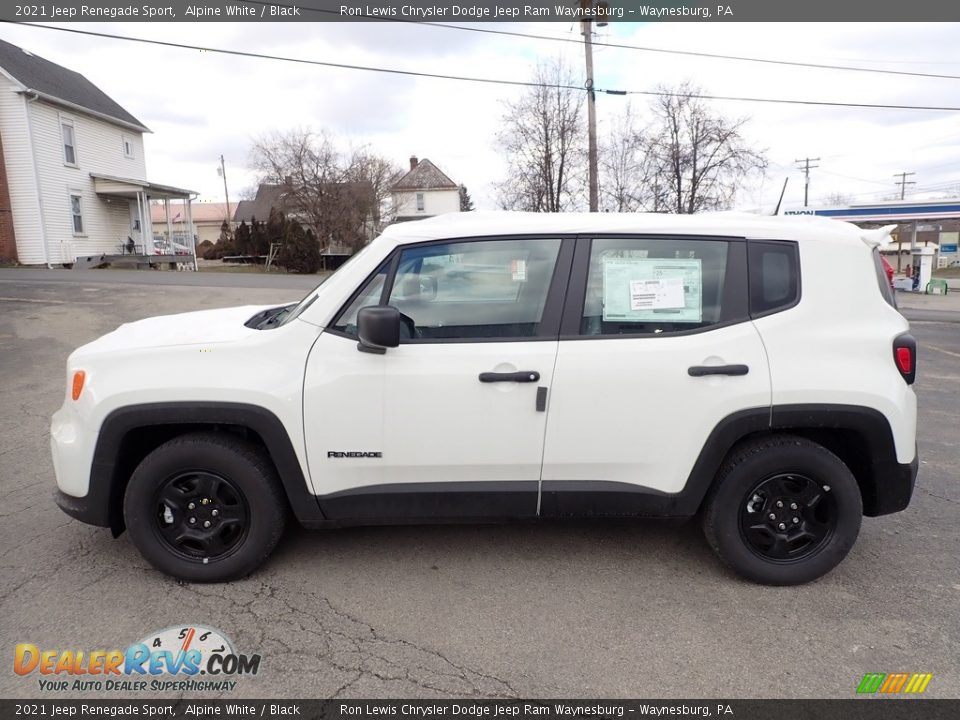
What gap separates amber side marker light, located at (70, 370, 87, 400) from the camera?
3.20 meters

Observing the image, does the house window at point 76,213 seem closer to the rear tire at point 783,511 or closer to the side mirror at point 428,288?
the side mirror at point 428,288

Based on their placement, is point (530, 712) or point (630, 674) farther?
point (630, 674)

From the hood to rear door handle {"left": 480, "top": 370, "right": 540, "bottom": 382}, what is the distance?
123 centimetres

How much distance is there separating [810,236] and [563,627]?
224 cm

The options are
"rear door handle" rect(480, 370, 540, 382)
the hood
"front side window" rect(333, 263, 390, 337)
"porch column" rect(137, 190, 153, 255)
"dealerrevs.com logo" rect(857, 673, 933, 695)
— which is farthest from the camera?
→ "porch column" rect(137, 190, 153, 255)

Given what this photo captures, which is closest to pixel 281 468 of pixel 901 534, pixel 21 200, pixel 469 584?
pixel 469 584

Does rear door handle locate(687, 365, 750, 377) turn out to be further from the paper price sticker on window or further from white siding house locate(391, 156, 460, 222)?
white siding house locate(391, 156, 460, 222)

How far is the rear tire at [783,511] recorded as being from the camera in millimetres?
3170

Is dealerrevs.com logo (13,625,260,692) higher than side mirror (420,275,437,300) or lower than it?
lower

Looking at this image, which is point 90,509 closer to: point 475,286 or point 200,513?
point 200,513

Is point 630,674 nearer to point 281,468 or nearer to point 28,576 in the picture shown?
point 281,468

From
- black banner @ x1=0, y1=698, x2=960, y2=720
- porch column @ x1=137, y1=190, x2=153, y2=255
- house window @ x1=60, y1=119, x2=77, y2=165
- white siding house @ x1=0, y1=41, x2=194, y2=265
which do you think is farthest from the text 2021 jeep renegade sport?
porch column @ x1=137, y1=190, x2=153, y2=255

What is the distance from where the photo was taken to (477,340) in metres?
3.16

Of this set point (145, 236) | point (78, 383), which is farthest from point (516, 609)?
point (145, 236)
